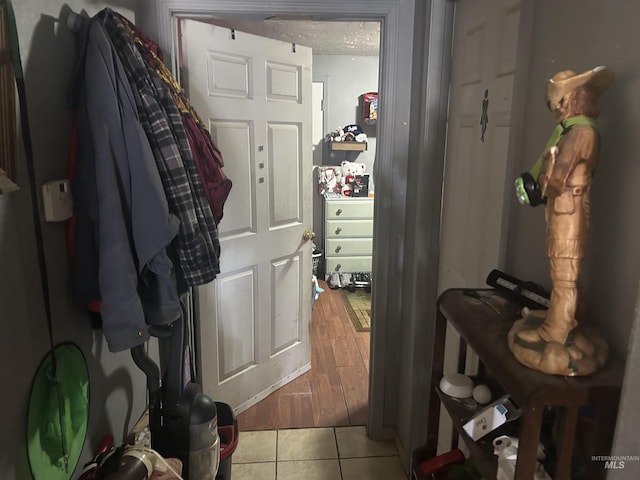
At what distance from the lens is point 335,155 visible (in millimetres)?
4438

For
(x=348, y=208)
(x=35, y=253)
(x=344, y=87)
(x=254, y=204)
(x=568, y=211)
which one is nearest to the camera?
(x=568, y=211)

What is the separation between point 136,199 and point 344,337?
2.28 m

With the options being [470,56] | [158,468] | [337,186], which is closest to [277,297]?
[158,468]

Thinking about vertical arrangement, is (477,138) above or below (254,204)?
above

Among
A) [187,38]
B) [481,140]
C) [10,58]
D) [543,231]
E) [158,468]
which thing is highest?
[187,38]

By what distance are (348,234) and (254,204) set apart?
2.02 meters

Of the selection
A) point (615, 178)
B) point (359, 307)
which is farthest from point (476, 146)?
point (359, 307)

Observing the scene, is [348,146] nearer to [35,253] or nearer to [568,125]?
[35,253]

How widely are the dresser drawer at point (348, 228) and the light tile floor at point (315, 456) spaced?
212cm

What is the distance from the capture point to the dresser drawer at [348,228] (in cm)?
412

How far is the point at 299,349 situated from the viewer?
2682mm

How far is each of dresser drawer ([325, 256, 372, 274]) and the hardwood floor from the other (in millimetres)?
934

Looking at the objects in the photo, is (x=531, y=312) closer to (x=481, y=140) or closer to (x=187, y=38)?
(x=481, y=140)

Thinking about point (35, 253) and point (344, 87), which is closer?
point (35, 253)
